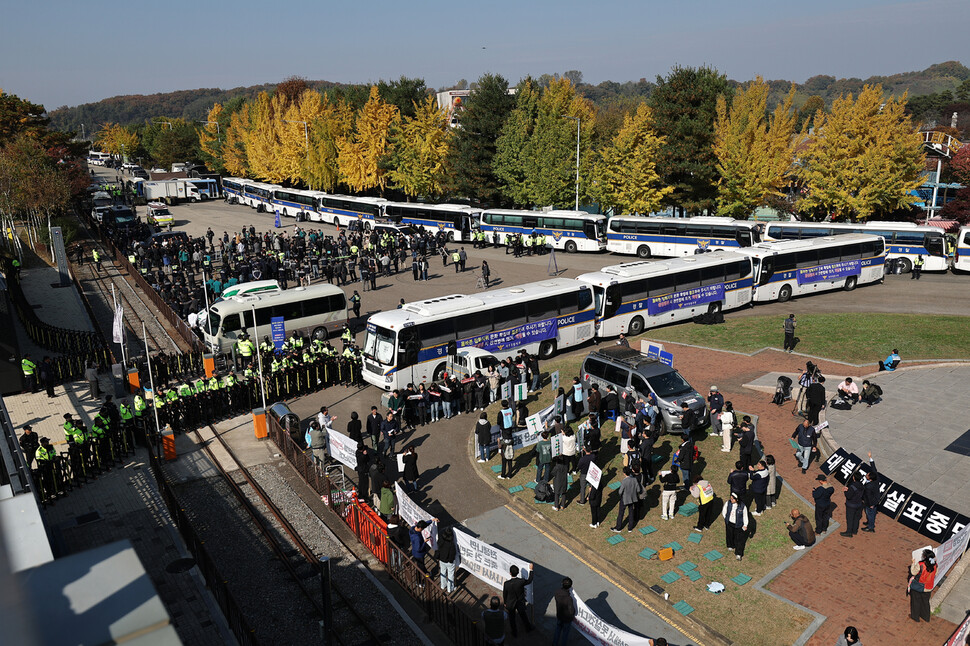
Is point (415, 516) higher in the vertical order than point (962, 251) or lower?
lower

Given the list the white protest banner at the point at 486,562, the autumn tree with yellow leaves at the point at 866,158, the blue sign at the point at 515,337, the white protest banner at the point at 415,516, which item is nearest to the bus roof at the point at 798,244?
the autumn tree with yellow leaves at the point at 866,158

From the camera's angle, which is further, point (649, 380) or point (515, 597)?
point (649, 380)

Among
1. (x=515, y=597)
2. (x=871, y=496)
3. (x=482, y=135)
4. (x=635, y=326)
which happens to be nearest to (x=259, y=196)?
(x=482, y=135)

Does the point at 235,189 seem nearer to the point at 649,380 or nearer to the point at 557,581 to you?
the point at 649,380

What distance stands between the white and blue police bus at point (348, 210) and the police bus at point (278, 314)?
27.3m

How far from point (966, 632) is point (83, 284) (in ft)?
154

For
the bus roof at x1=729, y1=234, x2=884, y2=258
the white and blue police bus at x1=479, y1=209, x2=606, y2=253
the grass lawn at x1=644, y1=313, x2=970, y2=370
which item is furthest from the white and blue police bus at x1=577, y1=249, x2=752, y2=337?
the white and blue police bus at x1=479, y1=209, x2=606, y2=253

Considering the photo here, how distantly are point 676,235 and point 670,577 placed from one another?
3483cm

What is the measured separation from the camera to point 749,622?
12.1 meters

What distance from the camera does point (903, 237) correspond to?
1618 inches

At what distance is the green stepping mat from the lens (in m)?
13.4

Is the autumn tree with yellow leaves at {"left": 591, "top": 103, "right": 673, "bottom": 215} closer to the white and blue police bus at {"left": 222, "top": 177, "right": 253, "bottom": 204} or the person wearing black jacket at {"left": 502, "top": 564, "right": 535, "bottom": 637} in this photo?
the person wearing black jacket at {"left": 502, "top": 564, "right": 535, "bottom": 637}

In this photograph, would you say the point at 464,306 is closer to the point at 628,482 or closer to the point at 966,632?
the point at 628,482

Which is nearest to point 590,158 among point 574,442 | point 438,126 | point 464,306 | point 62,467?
point 438,126
